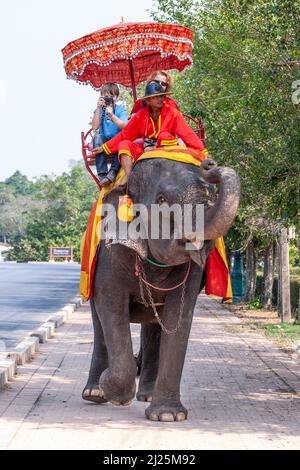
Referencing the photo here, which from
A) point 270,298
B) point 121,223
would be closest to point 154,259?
point 121,223

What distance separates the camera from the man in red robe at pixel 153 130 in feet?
30.1

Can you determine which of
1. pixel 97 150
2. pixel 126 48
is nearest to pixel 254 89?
pixel 126 48

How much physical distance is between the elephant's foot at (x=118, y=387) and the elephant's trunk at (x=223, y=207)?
1655 mm

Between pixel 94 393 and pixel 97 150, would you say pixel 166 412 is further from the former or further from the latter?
pixel 97 150

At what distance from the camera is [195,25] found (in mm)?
19594

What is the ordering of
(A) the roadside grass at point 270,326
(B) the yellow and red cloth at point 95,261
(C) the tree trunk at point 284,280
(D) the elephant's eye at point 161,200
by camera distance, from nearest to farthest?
(D) the elephant's eye at point 161,200
(B) the yellow and red cloth at point 95,261
(A) the roadside grass at point 270,326
(C) the tree trunk at point 284,280

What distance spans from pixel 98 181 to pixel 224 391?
2908 millimetres

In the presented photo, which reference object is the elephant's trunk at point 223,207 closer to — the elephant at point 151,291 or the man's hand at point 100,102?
the elephant at point 151,291

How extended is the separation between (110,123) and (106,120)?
5cm

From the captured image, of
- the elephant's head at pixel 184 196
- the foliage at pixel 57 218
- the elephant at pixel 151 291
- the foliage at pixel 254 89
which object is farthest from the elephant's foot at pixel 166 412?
the foliage at pixel 57 218

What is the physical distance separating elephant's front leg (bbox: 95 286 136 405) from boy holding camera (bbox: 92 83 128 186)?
114cm

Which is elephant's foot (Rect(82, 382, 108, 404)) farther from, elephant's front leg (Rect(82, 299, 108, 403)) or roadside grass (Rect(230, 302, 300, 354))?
roadside grass (Rect(230, 302, 300, 354))

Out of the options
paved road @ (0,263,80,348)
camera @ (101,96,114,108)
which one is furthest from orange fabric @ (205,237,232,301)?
paved road @ (0,263,80,348)

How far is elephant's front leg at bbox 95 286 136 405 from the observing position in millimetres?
8977
